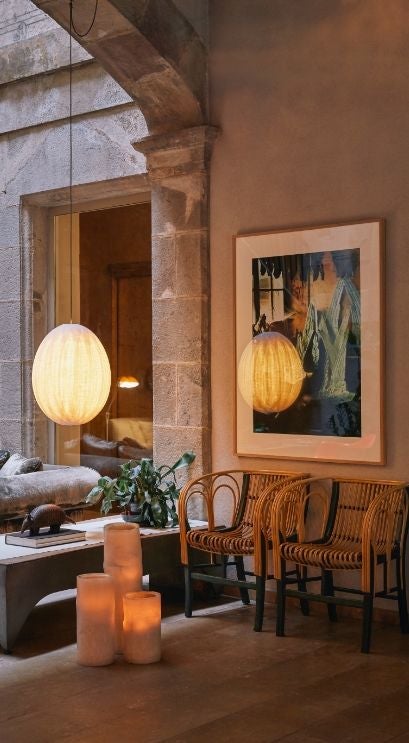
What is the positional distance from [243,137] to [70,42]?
1.60m

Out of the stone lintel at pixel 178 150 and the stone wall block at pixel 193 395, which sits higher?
the stone lintel at pixel 178 150

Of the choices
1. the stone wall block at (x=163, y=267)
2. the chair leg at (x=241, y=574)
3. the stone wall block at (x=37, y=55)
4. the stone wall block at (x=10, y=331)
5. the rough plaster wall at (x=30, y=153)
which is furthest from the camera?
the stone wall block at (x=10, y=331)

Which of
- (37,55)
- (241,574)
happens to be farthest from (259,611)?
(37,55)

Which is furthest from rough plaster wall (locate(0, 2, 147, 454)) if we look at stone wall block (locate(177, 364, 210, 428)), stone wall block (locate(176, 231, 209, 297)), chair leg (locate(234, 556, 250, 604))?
chair leg (locate(234, 556, 250, 604))

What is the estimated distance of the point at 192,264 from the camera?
6.41 meters

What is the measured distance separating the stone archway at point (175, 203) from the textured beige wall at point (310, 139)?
86 mm

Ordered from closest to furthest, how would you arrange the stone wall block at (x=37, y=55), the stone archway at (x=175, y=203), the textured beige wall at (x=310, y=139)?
the textured beige wall at (x=310, y=139), the stone archway at (x=175, y=203), the stone wall block at (x=37, y=55)

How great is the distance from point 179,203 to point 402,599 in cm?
277

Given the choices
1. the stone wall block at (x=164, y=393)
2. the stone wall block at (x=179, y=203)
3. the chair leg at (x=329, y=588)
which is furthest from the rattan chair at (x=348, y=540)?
the stone wall block at (x=179, y=203)

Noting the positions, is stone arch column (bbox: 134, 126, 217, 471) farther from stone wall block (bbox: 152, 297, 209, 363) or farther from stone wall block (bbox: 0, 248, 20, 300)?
stone wall block (bbox: 0, 248, 20, 300)

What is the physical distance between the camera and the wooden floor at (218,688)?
3941mm

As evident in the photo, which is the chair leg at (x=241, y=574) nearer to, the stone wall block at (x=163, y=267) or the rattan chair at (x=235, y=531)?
the rattan chair at (x=235, y=531)

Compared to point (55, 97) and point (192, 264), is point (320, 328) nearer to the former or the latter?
point (192, 264)

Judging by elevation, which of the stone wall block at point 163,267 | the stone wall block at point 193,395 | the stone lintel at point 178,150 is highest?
the stone lintel at point 178,150
